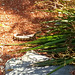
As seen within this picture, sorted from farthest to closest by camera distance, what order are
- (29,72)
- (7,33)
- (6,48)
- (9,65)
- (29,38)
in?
1. (7,33)
2. (29,38)
3. (6,48)
4. (9,65)
5. (29,72)

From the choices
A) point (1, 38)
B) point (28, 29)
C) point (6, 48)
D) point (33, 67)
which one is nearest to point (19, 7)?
point (28, 29)

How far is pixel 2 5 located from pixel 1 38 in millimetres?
1681

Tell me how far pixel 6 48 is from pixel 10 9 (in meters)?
1.80

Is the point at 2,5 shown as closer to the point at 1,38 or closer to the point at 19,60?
the point at 1,38

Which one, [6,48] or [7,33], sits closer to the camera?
[6,48]

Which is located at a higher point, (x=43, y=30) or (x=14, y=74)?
(x=43, y=30)

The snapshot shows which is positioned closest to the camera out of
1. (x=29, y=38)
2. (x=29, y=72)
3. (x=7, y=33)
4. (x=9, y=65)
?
(x=29, y=72)

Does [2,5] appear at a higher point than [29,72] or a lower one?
higher

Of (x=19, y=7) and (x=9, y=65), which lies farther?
(x=19, y=7)

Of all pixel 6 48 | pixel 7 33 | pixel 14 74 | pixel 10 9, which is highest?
pixel 10 9

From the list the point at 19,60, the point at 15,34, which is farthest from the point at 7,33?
the point at 19,60

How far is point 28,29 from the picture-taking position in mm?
3906

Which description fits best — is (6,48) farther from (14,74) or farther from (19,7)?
(19,7)

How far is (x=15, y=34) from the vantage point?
362 cm
